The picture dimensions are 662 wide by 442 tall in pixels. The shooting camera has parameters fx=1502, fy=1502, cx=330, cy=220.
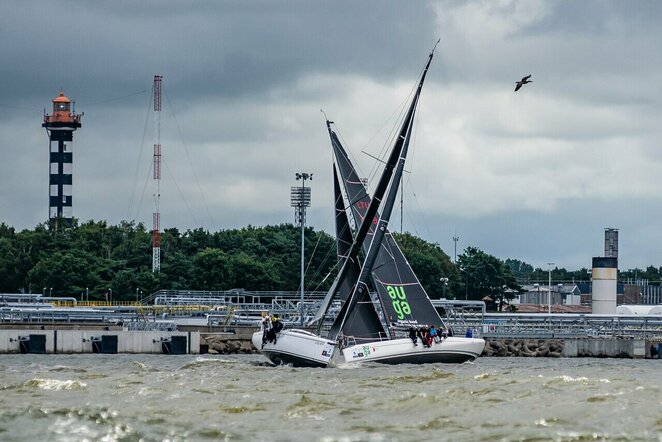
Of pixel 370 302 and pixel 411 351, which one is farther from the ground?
pixel 370 302

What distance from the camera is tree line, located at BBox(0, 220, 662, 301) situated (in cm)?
14550

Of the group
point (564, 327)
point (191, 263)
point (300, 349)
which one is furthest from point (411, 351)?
point (191, 263)

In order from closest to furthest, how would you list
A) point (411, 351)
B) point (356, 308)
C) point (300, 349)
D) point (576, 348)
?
point (300, 349) < point (411, 351) < point (356, 308) < point (576, 348)

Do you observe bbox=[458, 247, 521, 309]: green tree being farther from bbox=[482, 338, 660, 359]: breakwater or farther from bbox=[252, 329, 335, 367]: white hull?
bbox=[252, 329, 335, 367]: white hull

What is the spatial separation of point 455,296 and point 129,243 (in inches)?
1491

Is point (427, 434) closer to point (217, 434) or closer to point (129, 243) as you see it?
point (217, 434)

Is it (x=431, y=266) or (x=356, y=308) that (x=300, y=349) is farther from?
(x=431, y=266)

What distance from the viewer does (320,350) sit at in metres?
62.2

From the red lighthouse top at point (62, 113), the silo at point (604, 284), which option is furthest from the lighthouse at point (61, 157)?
the silo at point (604, 284)

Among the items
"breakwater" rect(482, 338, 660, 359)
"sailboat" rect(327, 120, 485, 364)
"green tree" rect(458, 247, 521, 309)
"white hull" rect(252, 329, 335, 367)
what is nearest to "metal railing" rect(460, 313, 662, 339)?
"breakwater" rect(482, 338, 660, 359)

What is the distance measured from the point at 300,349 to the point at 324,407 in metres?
23.0

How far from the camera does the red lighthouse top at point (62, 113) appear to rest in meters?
184

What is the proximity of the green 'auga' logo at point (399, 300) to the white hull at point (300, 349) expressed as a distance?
7.65 meters

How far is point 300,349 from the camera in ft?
206
